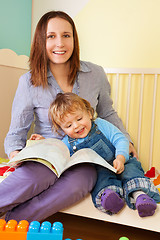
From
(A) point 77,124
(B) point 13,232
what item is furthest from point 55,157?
(B) point 13,232

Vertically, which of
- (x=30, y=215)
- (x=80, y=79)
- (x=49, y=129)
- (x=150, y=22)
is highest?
(x=150, y=22)

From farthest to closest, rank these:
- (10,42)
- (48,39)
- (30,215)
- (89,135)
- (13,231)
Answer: (10,42), (48,39), (89,135), (30,215), (13,231)

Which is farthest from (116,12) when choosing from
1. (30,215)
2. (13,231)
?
(13,231)

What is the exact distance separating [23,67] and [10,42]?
0.16m

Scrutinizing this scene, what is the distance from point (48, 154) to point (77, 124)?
0.18 meters

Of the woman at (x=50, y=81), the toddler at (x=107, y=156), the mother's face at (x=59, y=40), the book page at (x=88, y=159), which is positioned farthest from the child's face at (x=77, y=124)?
the mother's face at (x=59, y=40)

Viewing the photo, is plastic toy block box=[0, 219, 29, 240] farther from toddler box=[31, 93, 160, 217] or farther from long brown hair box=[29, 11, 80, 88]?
long brown hair box=[29, 11, 80, 88]

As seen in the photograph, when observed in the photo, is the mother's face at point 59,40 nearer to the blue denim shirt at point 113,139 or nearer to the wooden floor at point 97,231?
the blue denim shirt at point 113,139

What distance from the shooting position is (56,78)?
52.4 inches

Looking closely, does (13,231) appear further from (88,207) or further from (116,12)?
(116,12)

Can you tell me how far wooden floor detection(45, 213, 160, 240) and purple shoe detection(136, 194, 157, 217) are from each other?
0.31 m

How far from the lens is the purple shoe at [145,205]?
810 mm

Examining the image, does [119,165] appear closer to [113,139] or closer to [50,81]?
[113,139]

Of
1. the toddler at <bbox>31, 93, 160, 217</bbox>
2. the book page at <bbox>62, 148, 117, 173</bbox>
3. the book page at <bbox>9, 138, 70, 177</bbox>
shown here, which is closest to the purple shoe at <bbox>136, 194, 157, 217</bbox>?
the toddler at <bbox>31, 93, 160, 217</bbox>
